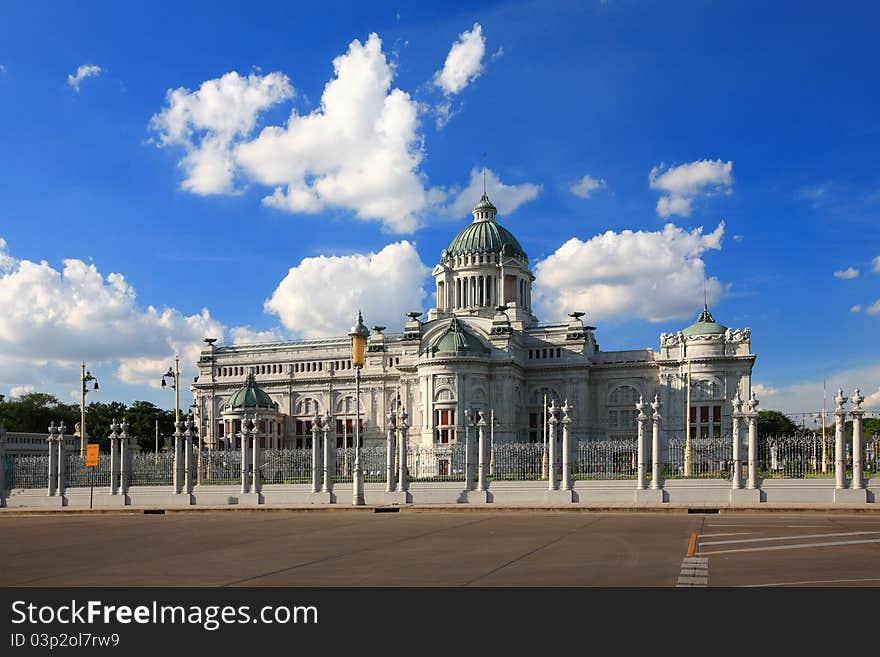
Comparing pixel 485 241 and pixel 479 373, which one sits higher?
pixel 485 241

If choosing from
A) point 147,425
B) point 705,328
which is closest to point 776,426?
point 705,328

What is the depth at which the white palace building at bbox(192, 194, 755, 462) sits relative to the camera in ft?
390

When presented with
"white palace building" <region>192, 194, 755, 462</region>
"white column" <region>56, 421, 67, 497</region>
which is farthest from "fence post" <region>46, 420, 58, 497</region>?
"white palace building" <region>192, 194, 755, 462</region>

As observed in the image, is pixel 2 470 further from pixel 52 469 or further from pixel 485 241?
pixel 485 241

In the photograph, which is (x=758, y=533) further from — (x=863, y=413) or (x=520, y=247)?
(x=520, y=247)

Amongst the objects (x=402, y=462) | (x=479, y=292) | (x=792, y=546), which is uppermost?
(x=479, y=292)

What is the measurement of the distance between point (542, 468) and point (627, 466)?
17.5ft

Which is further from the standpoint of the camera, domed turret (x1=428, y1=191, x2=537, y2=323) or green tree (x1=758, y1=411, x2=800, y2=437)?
domed turret (x1=428, y1=191, x2=537, y2=323)

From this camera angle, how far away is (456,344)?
119562mm

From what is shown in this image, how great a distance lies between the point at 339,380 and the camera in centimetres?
13838

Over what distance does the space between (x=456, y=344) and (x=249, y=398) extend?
29745mm

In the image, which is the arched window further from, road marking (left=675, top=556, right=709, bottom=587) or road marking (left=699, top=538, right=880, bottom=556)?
road marking (left=675, top=556, right=709, bottom=587)

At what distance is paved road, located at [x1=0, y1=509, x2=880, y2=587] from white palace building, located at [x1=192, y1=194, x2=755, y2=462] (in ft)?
237
